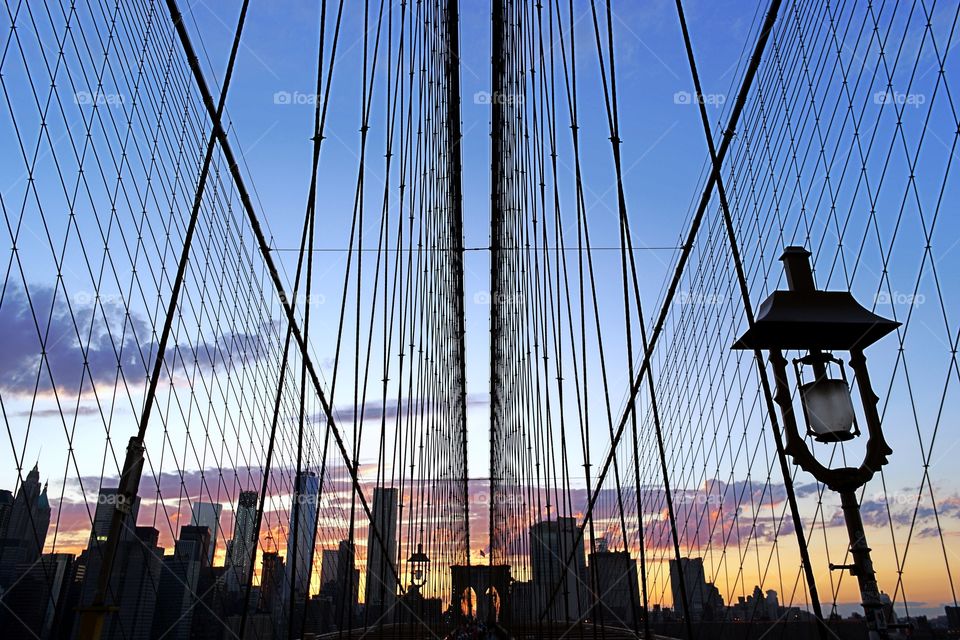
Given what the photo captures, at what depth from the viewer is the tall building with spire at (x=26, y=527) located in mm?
3803

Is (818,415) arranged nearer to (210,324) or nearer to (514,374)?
(210,324)

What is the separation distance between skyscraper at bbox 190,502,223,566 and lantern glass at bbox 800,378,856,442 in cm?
607

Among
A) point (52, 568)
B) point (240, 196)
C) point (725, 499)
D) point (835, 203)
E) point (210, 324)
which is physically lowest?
point (52, 568)

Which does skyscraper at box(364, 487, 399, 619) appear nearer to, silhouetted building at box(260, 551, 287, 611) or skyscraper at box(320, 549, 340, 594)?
skyscraper at box(320, 549, 340, 594)

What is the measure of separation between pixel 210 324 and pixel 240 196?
1219 mm

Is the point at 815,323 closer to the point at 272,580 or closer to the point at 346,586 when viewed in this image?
the point at 346,586

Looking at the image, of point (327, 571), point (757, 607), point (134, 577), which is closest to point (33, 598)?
point (134, 577)

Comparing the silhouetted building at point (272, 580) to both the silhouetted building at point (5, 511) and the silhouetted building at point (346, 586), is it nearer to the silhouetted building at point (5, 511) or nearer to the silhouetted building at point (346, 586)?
the silhouetted building at point (346, 586)

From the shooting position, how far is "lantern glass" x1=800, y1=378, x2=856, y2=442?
1.86 m

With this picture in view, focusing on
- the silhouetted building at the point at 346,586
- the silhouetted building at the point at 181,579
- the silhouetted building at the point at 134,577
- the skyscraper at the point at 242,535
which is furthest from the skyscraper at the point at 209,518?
the silhouetted building at the point at 346,586

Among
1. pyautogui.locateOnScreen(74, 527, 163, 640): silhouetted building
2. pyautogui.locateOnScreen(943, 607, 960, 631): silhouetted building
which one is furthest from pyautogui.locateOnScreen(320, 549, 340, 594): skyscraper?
pyautogui.locateOnScreen(943, 607, 960, 631): silhouetted building

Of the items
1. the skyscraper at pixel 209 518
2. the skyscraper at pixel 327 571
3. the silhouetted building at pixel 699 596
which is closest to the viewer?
the silhouetted building at pixel 699 596

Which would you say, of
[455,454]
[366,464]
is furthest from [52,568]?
[455,454]

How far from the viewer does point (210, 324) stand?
7.11 meters
